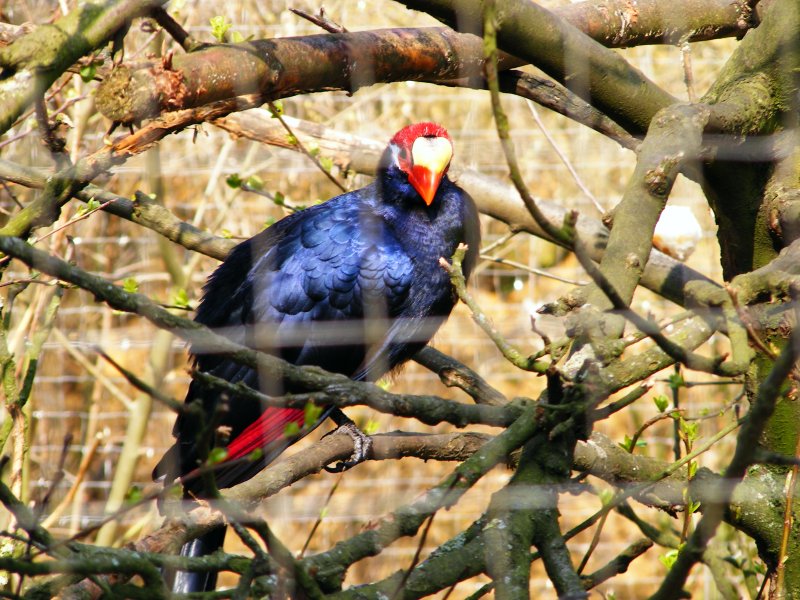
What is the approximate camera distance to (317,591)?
86 cm

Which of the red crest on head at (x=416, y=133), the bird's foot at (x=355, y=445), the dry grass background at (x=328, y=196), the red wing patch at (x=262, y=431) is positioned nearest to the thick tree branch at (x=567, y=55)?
the red crest on head at (x=416, y=133)

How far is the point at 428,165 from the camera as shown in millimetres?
2031

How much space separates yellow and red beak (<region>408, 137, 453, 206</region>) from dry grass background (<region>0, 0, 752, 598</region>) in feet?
6.56

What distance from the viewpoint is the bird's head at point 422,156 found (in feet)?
6.66

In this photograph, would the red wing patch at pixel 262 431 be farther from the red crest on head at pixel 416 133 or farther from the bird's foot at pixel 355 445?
the red crest on head at pixel 416 133

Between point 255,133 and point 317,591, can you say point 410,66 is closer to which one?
point 255,133

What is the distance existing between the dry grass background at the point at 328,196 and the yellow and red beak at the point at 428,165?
2000mm

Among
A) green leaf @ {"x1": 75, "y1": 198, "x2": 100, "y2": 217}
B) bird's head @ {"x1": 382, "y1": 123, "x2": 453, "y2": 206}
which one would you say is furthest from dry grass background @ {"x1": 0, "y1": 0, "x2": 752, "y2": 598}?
green leaf @ {"x1": 75, "y1": 198, "x2": 100, "y2": 217}

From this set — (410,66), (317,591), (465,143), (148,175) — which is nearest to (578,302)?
(317,591)

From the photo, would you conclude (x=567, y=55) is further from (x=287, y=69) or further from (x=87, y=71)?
(x=87, y=71)

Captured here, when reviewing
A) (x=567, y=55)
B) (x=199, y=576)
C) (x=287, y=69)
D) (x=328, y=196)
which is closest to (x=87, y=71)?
(x=287, y=69)

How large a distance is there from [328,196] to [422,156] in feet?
7.59

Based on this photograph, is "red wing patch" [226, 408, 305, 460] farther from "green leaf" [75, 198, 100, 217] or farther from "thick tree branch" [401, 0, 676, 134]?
"thick tree branch" [401, 0, 676, 134]

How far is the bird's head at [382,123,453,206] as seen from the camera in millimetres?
2031
